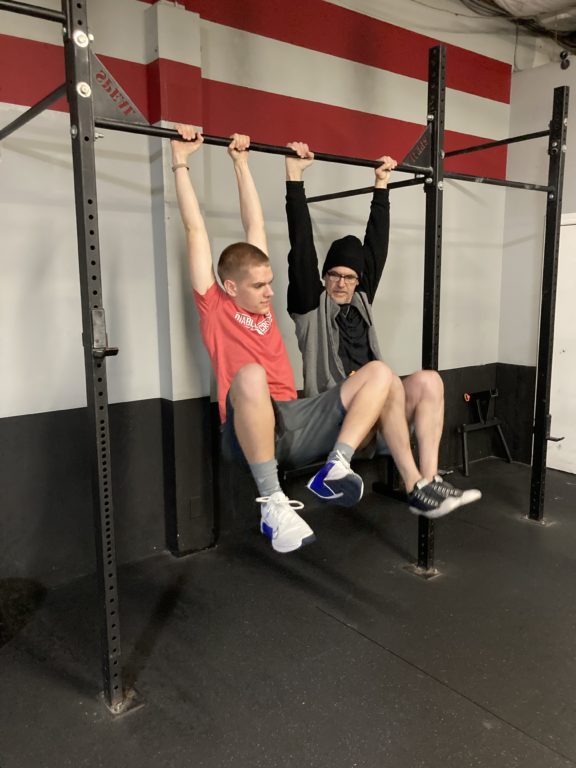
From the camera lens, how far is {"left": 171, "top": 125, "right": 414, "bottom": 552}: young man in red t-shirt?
2074mm

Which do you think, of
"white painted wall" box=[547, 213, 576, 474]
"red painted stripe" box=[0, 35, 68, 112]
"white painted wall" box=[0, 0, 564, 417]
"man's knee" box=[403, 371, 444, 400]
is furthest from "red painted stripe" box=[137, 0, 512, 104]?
"man's knee" box=[403, 371, 444, 400]

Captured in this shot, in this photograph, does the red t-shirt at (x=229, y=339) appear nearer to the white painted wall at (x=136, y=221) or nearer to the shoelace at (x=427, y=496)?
the white painted wall at (x=136, y=221)

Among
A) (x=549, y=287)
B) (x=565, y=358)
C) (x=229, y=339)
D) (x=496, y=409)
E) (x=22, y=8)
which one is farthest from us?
(x=496, y=409)

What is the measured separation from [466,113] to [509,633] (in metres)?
3.15

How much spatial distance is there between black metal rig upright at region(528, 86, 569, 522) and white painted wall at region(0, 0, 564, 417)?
0.91m

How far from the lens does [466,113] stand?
3953mm

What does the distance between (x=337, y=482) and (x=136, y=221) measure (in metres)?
1.53

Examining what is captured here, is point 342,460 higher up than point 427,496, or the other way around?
point 342,460

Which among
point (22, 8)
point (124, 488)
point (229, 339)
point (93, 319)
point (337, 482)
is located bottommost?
point (124, 488)

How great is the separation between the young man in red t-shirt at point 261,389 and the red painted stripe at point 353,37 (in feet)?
3.73

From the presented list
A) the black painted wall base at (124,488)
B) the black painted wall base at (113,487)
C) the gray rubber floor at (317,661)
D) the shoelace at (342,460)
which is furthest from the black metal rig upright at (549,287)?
the black painted wall base at (113,487)

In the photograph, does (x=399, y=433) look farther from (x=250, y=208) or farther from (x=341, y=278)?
(x=250, y=208)

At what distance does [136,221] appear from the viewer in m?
2.76

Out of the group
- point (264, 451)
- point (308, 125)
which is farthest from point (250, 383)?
point (308, 125)
